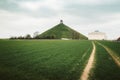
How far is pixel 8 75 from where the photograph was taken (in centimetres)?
1132

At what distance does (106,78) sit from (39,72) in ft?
14.5

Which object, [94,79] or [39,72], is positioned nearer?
[94,79]

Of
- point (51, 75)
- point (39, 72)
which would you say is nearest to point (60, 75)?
point (51, 75)

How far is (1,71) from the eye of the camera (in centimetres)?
1239

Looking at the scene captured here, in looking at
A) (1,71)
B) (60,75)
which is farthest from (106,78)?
(1,71)

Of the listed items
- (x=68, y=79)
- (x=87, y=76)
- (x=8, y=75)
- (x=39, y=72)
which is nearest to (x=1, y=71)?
(x=8, y=75)

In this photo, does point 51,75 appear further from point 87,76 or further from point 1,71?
point 1,71

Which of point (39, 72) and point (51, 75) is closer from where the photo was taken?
point (51, 75)

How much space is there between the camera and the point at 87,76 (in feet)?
38.7

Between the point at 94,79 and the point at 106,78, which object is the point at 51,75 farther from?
the point at 106,78

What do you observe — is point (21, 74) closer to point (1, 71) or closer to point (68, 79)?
point (1, 71)

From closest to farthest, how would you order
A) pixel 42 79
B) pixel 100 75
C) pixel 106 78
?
pixel 42 79, pixel 106 78, pixel 100 75

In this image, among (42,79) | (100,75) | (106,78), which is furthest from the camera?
(100,75)

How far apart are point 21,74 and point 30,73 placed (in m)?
0.65
